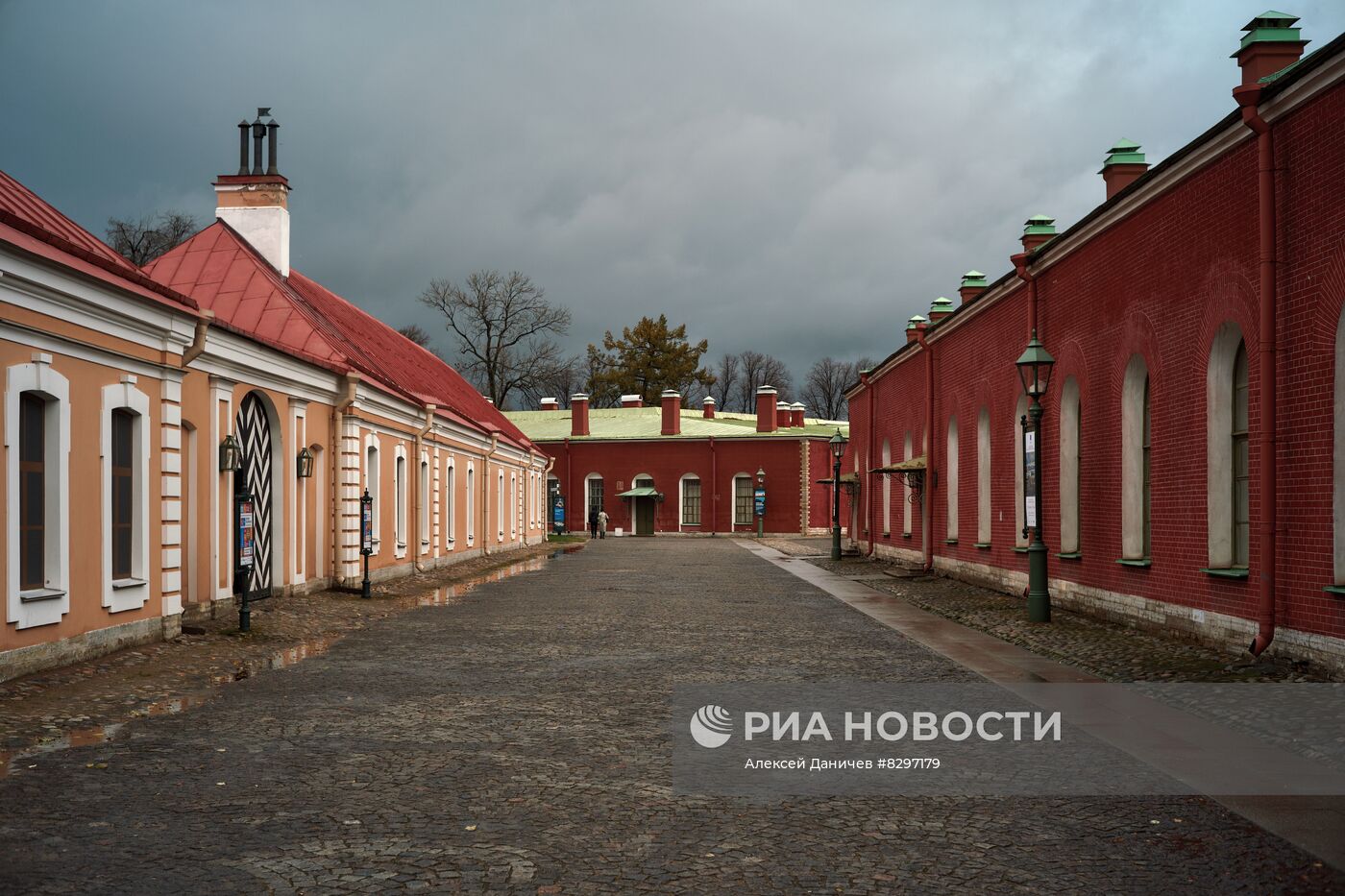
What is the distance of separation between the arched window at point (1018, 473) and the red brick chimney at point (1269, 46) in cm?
819

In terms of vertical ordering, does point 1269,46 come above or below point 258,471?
above

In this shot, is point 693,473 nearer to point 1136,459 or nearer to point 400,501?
point 400,501

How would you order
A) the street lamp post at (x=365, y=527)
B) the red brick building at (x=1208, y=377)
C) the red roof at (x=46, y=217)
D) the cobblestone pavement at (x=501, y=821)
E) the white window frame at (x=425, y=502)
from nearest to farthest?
the cobblestone pavement at (x=501, y=821)
the red brick building at (x=1208, y=377)
the red roof at (x=46, y=217)
the street lamp post at (x=365, y=527)
the white window frame at (x=425, y=502)

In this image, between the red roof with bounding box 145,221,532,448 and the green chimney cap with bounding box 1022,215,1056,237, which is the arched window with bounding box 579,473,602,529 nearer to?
the red roof with bounding box 145,221,532,448

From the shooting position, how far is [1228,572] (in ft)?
38.1

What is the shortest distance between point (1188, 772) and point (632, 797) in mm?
3038

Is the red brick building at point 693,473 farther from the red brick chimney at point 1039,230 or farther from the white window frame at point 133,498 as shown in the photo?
the white window frame at point 133,498

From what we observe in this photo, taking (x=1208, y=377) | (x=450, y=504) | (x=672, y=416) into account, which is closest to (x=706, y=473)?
(x=672, y=416)

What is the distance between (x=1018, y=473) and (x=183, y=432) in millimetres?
12666

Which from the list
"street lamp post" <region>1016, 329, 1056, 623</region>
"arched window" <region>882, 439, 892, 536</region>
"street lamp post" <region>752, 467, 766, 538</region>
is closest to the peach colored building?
"street lamp post" <region>1016, 329, 1056, 623</region>

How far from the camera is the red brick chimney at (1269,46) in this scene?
1160 cm

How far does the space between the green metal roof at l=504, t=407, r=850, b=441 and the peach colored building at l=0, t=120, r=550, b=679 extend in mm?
32717

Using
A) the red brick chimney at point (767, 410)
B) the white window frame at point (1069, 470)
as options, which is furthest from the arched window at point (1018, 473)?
the red brick chimney at point (767, 410)

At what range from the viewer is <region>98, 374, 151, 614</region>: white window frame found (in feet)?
37.2
